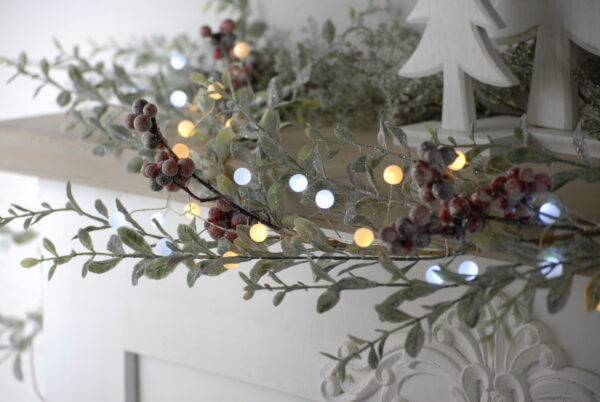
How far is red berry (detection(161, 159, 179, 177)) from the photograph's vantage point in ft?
1.90

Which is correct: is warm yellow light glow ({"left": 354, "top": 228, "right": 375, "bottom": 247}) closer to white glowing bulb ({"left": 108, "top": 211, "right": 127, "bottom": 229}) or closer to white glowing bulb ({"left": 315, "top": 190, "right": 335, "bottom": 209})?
white glowing bulb ({"left": 315, "top": 190, "right": 335, "bottom": 209})

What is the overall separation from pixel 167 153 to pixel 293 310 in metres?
0.24

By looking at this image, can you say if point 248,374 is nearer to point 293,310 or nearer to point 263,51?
point 293,310

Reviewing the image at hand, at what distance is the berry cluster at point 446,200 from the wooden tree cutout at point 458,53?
0.21 metres

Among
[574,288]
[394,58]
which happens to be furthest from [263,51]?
[574,288]

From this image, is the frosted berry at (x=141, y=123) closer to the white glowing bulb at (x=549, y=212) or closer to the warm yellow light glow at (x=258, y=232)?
the warm yellow light glow at (x=258, y=232)

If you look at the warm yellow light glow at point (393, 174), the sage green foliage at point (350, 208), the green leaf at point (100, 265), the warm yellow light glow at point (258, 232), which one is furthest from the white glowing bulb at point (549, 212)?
the green leaf at point (100, 265)

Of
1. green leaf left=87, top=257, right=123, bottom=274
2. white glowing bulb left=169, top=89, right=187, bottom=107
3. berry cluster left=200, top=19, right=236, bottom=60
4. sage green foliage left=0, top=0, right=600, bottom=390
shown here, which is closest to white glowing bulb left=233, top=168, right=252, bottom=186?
sage green foliage left=0, top=0, right=600, bottom=390

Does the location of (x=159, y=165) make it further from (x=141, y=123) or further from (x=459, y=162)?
(x=459, y=162)

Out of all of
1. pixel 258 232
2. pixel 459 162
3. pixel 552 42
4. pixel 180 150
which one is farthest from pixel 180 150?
pixel 552 42

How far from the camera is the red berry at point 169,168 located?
1.90 ft

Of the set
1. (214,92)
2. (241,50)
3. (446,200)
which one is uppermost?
(241,50)

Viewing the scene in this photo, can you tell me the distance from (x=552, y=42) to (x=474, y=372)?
11.7 inches

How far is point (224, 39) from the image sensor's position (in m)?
0.95
